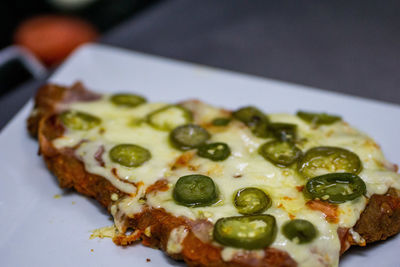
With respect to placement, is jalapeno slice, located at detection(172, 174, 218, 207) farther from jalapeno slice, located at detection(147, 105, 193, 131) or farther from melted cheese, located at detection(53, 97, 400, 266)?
jalapeno slice, located at detection(147, 105, 193, 131)

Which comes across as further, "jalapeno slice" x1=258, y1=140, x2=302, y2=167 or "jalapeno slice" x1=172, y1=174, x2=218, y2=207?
"jalapeno slice" x1=258, y1=140, x2=302, y2=167

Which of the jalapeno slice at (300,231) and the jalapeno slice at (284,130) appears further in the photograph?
the jalapeno slice at (284,130)

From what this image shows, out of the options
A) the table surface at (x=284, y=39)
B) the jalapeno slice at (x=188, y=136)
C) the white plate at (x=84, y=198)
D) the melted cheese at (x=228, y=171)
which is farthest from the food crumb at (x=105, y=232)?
the table surface at (x=284, y=39)

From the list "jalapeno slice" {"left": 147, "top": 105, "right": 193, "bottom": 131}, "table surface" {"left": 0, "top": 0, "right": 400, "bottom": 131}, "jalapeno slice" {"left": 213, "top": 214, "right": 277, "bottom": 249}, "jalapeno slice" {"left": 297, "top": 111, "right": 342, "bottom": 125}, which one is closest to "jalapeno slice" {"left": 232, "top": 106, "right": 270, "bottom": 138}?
"jalapeno slice" {"left": 297, "top": 111, "right": 342, "bottom": 125}

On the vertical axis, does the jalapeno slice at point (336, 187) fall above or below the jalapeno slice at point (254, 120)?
above

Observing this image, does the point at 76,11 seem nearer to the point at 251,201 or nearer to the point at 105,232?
the point at 105,232

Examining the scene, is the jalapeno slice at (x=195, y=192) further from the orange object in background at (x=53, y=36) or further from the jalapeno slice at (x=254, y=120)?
the orange object in background at (x=53, y=36)

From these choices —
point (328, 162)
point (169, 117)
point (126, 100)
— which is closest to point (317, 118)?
point (328, 162)
